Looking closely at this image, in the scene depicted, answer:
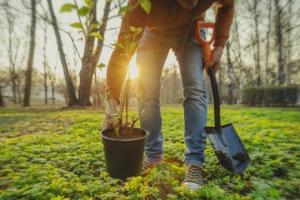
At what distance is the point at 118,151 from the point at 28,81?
1755 centimetres

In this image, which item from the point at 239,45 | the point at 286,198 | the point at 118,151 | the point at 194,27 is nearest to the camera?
the point at 118,151

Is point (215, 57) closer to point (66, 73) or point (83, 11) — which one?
point (83, 11)

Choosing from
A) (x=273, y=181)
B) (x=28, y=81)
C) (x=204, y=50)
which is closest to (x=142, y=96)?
(x=204, y=50)

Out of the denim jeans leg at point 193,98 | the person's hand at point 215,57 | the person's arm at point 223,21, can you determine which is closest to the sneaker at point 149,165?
the denim jeans leg at point 193,98

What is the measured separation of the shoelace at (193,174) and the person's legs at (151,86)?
0.37 meters

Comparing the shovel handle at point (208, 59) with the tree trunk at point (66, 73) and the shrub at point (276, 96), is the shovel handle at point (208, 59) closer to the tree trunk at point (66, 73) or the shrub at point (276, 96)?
the tree trunk at point (66, 73)

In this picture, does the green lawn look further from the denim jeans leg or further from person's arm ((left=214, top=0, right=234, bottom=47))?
person's arm ((left=214, top=0, right=234, bottom=47))

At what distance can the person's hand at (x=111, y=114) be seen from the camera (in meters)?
1.83

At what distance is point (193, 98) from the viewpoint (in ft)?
7.38

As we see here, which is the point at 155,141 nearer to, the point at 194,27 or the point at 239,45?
the point at 194,27

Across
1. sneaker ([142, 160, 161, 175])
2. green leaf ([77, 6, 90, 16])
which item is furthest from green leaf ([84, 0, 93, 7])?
sneaker ([142, 160, 161, 175])

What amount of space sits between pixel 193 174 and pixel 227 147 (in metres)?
0.36

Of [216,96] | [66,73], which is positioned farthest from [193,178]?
[66,73]

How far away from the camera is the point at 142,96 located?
7.76 feet
